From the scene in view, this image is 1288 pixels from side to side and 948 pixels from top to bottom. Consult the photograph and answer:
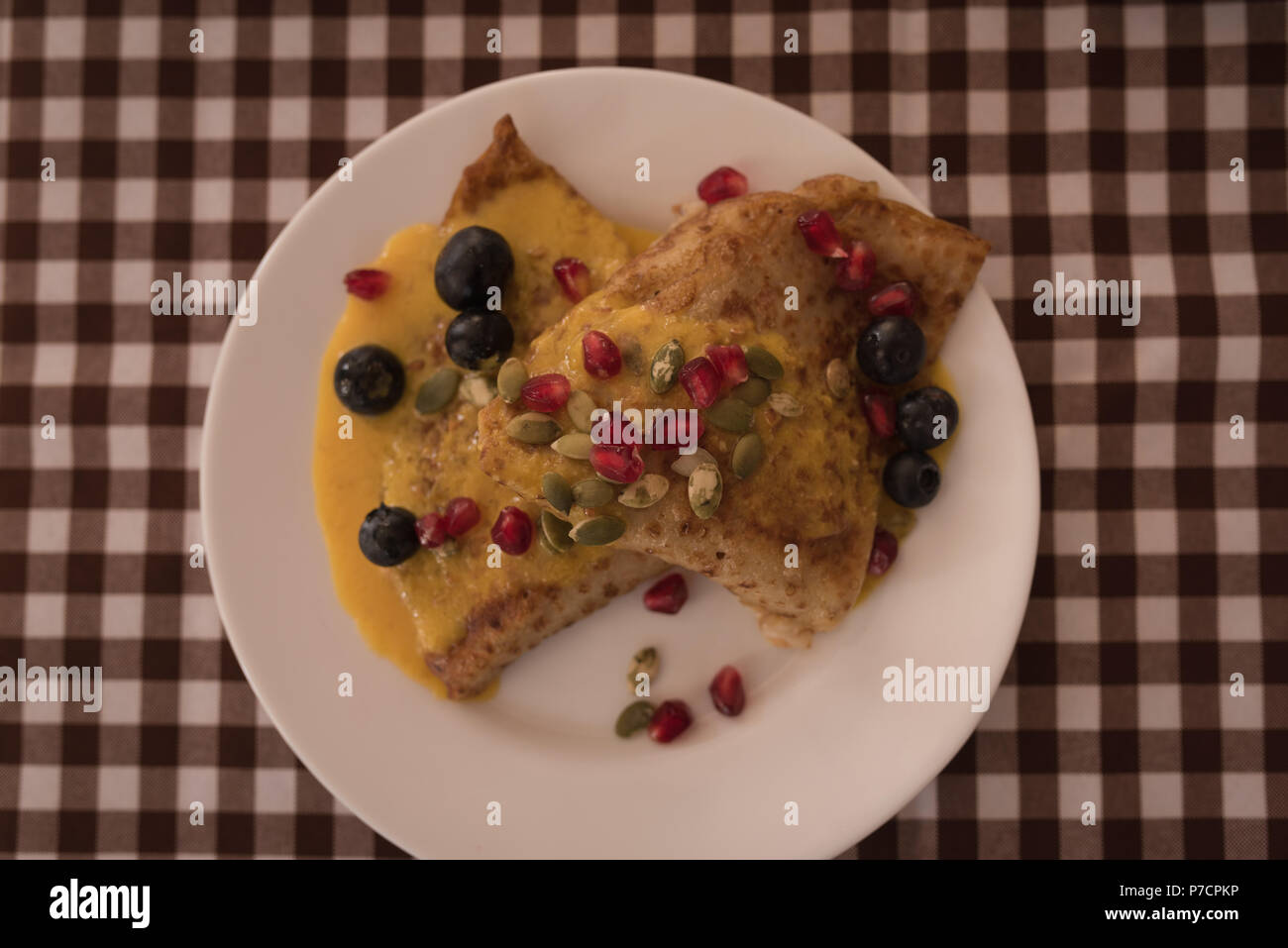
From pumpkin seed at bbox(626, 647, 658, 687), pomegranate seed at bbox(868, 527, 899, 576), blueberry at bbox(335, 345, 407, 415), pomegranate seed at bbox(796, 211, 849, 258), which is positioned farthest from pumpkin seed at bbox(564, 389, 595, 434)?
pomegranate seed at bbox(868, 527, 899, 576)

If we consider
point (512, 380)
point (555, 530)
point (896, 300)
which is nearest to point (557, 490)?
point (555, 530)

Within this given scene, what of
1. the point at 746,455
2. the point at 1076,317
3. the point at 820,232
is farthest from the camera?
the point at 1076,317

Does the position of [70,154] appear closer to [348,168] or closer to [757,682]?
[348,168]

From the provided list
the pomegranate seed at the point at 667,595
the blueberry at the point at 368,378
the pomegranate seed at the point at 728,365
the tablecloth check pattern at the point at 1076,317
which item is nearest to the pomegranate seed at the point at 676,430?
the pomegranate seed at the point at 728,365

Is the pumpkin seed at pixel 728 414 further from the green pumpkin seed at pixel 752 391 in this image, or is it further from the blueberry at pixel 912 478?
the blueberry at pixel 912 478

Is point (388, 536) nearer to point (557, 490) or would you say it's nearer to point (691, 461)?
point (557, 490)

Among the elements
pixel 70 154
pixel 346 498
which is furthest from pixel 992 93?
pixel 70 154

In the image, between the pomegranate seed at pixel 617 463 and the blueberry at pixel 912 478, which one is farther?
the blueberry at pixel 912 478
